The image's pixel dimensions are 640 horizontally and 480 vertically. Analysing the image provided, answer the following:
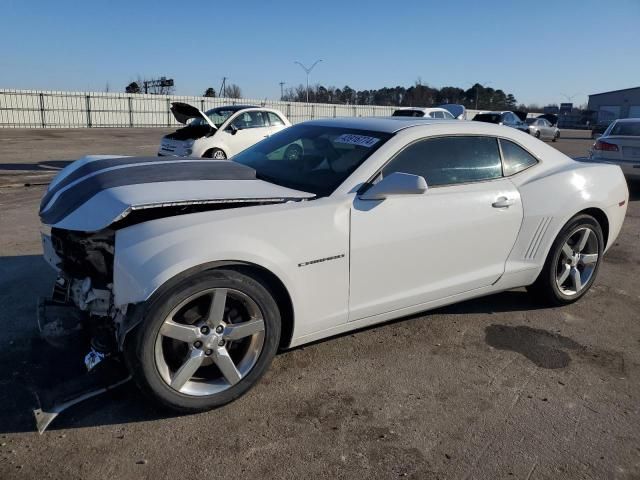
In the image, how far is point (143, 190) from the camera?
9.71 ft

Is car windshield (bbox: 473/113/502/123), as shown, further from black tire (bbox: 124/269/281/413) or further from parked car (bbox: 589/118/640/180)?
black tire (bbox: 124/269/281/413)

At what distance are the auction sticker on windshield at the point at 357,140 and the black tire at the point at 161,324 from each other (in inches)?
51.0

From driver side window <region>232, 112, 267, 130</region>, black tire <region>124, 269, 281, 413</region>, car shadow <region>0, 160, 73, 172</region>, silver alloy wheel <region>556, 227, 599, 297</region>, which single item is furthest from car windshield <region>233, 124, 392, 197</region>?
car shadow <region>0, 160, 73, 172</region>

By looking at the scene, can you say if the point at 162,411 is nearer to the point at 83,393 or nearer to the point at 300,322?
the point at 83,393

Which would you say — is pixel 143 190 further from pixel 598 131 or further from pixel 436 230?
pixel 598 131

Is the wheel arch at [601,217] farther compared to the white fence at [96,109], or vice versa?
the white fence at [96,109]

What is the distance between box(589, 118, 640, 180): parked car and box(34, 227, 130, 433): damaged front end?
385 inches

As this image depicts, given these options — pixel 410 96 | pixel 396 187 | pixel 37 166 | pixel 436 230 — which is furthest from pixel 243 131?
pixel 410 96

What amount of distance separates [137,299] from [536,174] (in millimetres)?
3178

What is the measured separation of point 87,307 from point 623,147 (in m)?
10.5

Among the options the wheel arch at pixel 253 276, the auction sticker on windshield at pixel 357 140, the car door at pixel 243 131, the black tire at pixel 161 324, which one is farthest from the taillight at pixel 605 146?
the black tire at pixel 161 324

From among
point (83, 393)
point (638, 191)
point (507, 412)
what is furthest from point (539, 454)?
point (638, 191)

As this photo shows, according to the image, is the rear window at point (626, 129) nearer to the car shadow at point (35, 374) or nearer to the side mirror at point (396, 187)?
the car shadow at point (35, 374)

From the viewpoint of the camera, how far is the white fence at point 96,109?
3319cm
